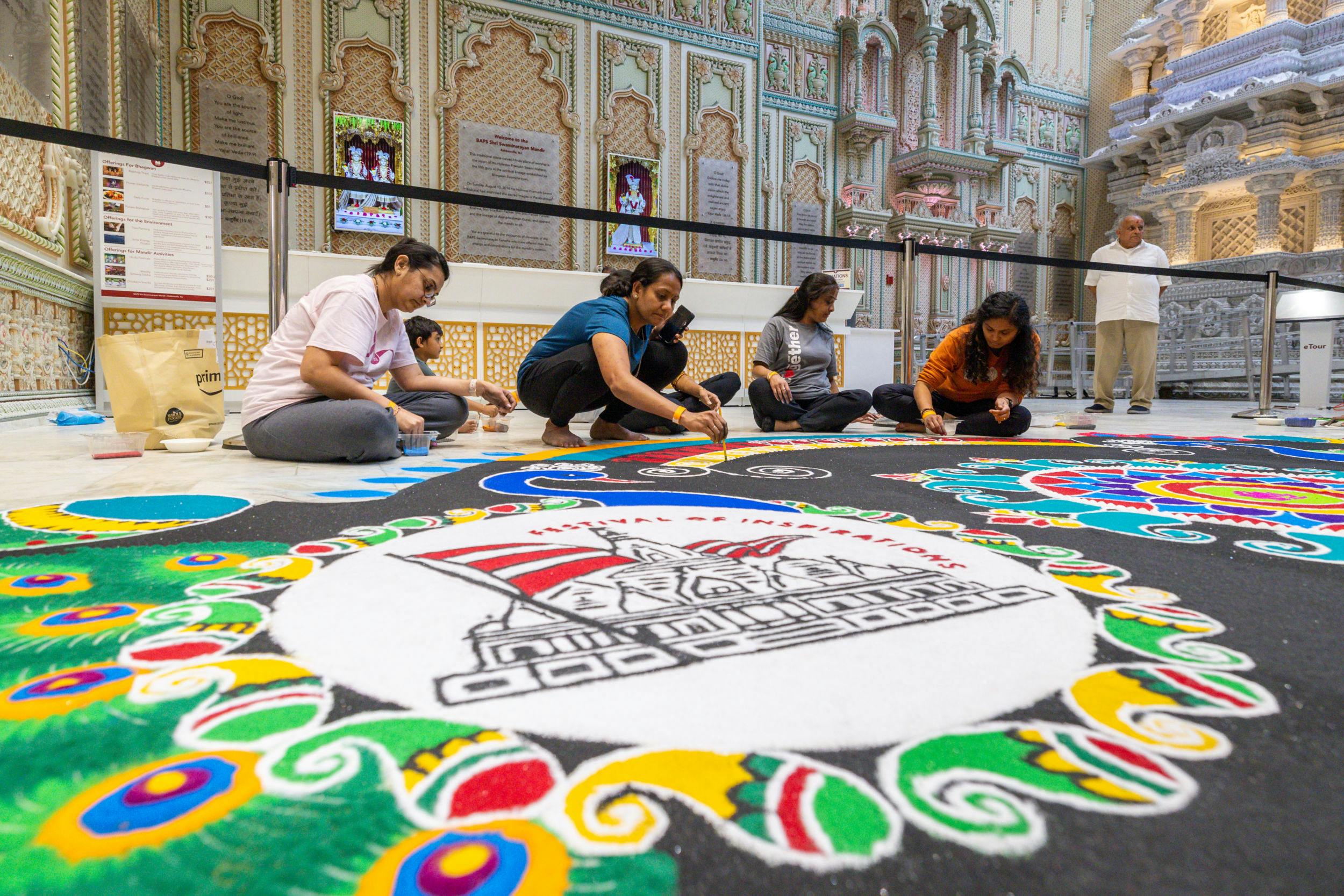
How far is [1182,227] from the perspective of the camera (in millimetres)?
10516

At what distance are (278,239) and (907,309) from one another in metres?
3.00

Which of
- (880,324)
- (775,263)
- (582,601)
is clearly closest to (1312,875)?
(582,601)

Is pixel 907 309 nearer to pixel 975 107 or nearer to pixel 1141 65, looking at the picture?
pixel 975 107

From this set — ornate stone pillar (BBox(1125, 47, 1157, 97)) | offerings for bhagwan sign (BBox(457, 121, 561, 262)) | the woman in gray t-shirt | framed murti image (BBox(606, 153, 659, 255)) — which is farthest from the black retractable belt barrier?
ornate stone pillar (BBox(1125, 47, 1157, 97))

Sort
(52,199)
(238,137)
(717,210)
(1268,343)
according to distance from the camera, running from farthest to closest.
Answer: (717,210) → (238,137) → (1268,343) → (52,199)

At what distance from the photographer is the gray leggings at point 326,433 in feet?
7.29

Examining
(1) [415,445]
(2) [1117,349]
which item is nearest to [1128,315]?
(2) [1117,349]

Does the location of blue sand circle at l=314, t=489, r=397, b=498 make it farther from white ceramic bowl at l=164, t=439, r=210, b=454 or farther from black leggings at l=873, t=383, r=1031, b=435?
Answer: black leggings at l=873, t=383, r=1031, b=435

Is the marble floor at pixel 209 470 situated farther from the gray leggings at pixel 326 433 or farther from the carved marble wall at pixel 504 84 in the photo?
the carved marble wall at pixel 504 84

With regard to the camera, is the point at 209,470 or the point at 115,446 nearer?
the point at 209,470

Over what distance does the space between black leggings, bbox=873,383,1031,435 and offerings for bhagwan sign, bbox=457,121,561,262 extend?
16.1ft

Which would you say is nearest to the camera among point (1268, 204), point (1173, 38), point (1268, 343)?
point (1268, 343)

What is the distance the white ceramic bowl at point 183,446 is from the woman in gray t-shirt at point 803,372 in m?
2.29

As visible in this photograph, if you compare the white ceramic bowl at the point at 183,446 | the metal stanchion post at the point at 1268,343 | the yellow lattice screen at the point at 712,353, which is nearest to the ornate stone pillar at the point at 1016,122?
the metal stanchion post at the point at 1268,343
